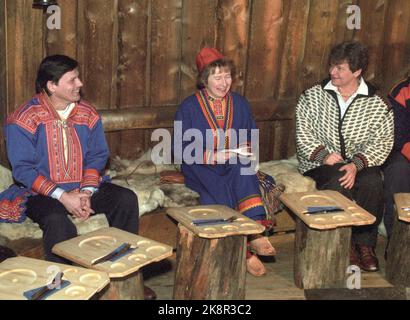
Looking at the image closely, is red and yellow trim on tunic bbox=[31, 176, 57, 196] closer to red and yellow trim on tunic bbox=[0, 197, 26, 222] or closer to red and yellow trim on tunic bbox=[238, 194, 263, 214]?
red and yellow trim on tunic bbox=[0, 197, 26, 222]

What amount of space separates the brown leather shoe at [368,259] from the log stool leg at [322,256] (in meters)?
0.46

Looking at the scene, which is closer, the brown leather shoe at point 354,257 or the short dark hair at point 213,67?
the short dark hair at point 213,67

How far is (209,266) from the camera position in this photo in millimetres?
4680

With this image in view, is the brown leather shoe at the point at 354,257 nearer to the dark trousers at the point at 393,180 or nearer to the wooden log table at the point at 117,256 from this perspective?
the dark trousers at the point at 393,180

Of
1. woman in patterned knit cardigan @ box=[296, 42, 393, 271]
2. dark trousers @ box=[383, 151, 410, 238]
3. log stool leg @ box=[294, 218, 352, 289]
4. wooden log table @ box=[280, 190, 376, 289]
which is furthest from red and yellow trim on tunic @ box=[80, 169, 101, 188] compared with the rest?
dark trousers @ box=[383, 151, 410, 238]

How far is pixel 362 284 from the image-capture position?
540cm

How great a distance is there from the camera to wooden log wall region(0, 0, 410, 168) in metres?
5.37

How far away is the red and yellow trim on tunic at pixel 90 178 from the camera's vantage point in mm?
5105

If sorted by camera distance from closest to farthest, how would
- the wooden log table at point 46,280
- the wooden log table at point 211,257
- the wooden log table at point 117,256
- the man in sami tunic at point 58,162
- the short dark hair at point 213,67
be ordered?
the wooden log table at point 46,280
the wooden log table at point 117,256
the wooden log table at point 211,257
the man in sami tunic at point 58,162
the short dark hair at point 213,67

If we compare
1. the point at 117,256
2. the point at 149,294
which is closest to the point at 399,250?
the point at 149,294

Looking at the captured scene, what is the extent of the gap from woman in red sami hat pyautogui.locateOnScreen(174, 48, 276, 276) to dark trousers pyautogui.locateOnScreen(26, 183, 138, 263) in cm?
69

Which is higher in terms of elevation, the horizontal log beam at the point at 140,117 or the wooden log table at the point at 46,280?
the horizontal log beam at the point at 140,117

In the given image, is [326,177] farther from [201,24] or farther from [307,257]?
[201,24]

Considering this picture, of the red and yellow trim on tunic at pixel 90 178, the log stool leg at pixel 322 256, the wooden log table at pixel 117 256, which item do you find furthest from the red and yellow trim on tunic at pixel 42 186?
the log stool leg at pixel 322 256
